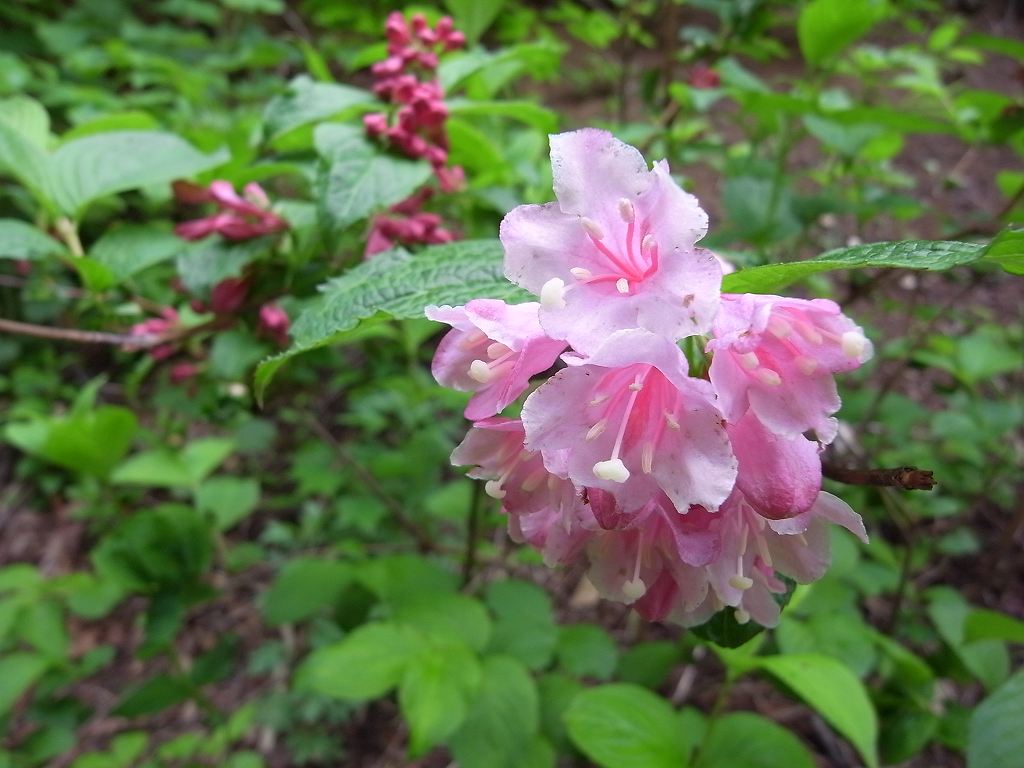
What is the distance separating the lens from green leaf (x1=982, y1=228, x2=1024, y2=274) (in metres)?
0.42

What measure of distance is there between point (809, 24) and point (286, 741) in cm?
208

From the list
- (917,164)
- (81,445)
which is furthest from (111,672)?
(917,164)

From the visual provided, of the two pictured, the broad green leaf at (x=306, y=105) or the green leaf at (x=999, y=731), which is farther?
the broad green leaf at (x=306, y=105)

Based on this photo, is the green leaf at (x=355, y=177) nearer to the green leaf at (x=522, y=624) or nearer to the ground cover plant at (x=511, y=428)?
the ground cover plant at (x=511, y=428)

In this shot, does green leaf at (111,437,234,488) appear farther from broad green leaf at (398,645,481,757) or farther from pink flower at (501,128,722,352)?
pink flower at (501,128,722,352)

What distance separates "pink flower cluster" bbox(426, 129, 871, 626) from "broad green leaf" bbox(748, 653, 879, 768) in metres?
0.42

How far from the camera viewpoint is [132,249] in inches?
41.7

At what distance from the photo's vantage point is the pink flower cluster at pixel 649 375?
0.47 m

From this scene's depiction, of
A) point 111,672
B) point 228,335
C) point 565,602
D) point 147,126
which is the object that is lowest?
point 111,672

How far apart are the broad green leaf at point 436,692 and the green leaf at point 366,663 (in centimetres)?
3

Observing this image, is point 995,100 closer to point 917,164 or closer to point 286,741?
point 286,741

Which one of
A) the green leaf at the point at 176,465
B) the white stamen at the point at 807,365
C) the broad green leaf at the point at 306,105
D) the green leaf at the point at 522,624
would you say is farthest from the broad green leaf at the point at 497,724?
the green leaf at the point at 176,465

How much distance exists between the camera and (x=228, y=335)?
3.60 feet

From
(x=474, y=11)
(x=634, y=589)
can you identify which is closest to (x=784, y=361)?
(x=634, y=589)
